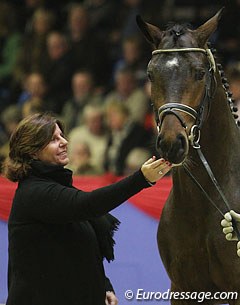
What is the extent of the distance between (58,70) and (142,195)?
333 cm

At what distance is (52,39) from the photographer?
8.95m

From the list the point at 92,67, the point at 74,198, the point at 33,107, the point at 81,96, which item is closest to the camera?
the point at 74,198

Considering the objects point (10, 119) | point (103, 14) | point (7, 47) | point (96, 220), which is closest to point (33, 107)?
Answer: point (10, 119)

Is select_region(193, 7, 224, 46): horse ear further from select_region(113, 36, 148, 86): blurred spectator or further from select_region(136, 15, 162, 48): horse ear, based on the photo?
select_region(113, 36, 148, 86): blurred spectator

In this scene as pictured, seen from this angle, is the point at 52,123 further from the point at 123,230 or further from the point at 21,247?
the point at 123,230

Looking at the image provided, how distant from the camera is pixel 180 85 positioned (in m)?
3.84

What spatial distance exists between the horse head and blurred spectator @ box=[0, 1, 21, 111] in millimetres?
5631

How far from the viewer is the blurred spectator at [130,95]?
7484 mm

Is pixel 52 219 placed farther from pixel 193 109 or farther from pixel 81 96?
pixel 81 96

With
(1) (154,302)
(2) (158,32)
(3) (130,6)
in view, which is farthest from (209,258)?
(3) (130,6)

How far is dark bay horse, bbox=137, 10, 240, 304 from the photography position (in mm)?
3871

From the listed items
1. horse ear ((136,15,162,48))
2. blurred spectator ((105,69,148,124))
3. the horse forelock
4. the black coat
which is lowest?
the black coat

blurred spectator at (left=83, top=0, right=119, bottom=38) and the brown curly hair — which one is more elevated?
blurred spectator at (left=83, top=0, right=119, bottom=38)

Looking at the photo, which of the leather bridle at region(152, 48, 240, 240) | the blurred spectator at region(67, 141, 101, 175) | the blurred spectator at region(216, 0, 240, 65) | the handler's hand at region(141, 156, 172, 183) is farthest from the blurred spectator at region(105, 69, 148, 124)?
the handler's hand at region(141, 156, 172, 183)
